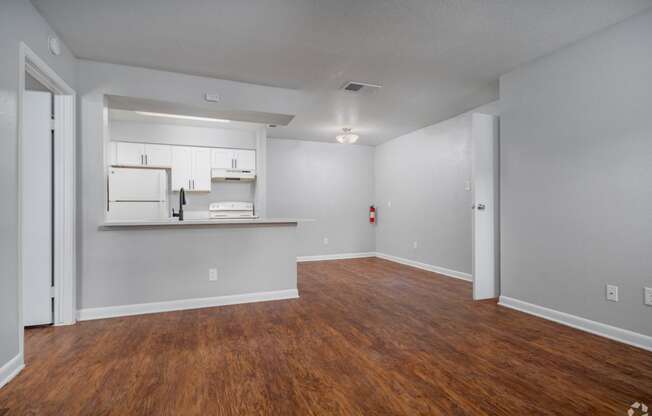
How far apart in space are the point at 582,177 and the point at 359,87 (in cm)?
244

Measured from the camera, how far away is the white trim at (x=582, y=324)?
8.07 ft

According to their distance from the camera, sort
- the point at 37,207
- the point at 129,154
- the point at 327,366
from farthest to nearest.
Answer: the point at 129,154, the point at 37,207, the point at 327,366

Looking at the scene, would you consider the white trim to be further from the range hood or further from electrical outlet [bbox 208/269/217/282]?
the range hood

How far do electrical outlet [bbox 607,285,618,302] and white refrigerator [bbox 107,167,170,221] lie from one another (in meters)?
5.58

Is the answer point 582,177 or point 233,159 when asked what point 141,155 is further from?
point 582,177

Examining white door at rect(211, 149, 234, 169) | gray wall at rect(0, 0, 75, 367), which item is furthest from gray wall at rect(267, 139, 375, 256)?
gray wall at rect(0, 0, 75, 367)

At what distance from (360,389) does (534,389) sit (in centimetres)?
100

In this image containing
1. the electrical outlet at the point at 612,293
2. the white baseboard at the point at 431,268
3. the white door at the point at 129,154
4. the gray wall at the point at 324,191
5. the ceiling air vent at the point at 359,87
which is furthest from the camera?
the gray wall at the point at 324,191

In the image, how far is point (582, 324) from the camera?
2.83 meters

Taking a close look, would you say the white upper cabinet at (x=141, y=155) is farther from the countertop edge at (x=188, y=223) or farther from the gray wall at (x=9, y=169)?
the gray wall at (x=9, y=169)

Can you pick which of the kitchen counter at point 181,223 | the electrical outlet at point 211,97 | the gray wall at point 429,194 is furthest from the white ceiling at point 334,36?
the kitchen counter at point 181,223

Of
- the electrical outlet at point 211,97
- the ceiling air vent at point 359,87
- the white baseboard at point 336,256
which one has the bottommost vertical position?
the white baseboard at point 336,256

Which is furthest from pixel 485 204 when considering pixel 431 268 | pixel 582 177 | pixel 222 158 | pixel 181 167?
pixel 181 167

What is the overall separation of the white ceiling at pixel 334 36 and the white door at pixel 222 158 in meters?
2.22
